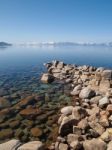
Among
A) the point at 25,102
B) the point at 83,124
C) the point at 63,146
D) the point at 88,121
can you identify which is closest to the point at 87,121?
the point at 88,121

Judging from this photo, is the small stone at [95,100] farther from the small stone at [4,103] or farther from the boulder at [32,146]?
the boulder at [32,146]

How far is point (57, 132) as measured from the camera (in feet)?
61.5

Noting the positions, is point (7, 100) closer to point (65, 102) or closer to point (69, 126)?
point (65, 102)

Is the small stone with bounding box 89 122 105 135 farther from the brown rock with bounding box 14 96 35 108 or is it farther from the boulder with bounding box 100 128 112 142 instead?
the brown rock with bounding box 14 96 35 108

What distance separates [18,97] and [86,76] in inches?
523

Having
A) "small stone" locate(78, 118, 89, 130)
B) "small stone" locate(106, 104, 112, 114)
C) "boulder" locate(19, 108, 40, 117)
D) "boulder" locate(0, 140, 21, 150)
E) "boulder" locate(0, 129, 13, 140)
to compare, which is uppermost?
"small stone" locate(106, 104, 112, 114)

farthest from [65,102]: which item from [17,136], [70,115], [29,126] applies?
[17,136]

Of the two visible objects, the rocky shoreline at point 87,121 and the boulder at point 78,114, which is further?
the boulder at point 78,114

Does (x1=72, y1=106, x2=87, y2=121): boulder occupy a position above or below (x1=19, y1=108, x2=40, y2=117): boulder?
above

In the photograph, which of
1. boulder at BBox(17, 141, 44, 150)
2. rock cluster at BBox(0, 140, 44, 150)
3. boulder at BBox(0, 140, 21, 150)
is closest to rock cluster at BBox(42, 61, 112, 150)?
boulder at BBox(17, 141, 44, 150)

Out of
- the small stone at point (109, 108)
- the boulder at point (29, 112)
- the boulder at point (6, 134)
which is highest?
the small stone at point (109, 108)

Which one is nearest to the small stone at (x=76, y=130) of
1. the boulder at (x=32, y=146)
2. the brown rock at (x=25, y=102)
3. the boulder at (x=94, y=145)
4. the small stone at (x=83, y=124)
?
the small stone at (x=83, y=124)

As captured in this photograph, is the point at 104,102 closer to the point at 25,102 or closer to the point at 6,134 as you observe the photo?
the point at 25,102

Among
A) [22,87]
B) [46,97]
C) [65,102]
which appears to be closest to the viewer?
[65,102]
